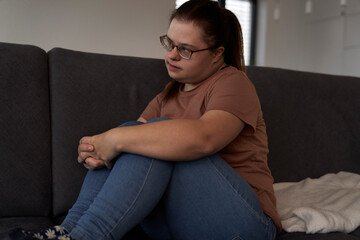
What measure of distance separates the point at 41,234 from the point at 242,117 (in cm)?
54

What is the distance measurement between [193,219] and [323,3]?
4343 mm

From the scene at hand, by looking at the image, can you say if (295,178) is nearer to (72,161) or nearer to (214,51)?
(214,51)

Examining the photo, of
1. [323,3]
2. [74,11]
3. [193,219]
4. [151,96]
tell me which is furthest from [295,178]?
[323,3]

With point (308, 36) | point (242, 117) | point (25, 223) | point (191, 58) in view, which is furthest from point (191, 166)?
point (308, 36)

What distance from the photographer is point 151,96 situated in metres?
1.52

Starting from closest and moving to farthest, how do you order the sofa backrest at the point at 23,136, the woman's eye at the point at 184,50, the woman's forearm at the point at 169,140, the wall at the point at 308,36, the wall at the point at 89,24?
the woman's forearm at the point at 169,140, the woman's eye at the point at 184,50, the sofa backrest at the point at 23,136, the wall at the point at 89,24, the wall at the point at 308,36

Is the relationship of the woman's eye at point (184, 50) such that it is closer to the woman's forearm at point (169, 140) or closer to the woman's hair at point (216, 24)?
the woman's hair at point (216, 24)

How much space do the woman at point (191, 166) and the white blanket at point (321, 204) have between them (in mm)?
139

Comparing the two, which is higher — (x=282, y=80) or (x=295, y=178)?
(x=282, y=80)

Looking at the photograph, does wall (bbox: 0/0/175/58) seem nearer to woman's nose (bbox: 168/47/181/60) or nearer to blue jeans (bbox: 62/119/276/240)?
woman's nose (bbox: 168/47/181/60)

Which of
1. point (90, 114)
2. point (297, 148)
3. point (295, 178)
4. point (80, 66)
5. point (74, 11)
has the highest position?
point (74, 11)

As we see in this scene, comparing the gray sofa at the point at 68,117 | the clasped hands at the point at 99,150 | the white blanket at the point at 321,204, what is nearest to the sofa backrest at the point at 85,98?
the gray sofa at the point at 68,117

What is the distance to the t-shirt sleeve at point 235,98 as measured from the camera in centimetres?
103

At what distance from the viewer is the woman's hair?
1146mm
